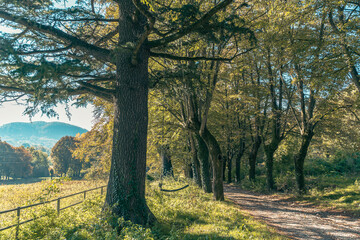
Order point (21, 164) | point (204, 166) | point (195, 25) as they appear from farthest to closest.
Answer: point (21, 164) < point (204, 166) < point (195, 25)

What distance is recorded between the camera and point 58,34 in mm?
6035

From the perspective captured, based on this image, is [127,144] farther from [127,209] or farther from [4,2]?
[4,2]

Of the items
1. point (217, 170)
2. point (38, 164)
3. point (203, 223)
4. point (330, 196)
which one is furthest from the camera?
point (38, 164)

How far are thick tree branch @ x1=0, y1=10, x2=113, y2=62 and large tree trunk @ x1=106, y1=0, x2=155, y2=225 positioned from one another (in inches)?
26.2

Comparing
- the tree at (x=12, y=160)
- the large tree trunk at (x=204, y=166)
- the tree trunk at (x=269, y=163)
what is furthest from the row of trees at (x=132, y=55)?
the tree at (x=12, y=160)

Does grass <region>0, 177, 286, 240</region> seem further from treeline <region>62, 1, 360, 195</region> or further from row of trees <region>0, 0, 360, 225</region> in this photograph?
treeline <region>62, 1, 360, 195</region>

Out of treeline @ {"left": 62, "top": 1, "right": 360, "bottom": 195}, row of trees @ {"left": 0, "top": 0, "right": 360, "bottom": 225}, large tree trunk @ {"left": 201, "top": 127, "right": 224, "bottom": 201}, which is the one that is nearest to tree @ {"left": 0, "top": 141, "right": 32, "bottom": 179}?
treeline @ {"left": 62, "top": 1, "right": 360, "bottom": 195}

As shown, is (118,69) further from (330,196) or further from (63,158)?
(63,158)

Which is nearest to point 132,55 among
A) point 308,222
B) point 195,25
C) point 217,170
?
point 195,25

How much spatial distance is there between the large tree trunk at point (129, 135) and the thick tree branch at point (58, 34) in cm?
67

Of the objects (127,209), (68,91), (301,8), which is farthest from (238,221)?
(301,8)

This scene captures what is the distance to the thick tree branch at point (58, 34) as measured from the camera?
539cm

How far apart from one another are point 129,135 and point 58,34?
11.2 feet

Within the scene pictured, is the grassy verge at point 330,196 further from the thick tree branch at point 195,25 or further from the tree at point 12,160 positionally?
the tree at point 12,160
